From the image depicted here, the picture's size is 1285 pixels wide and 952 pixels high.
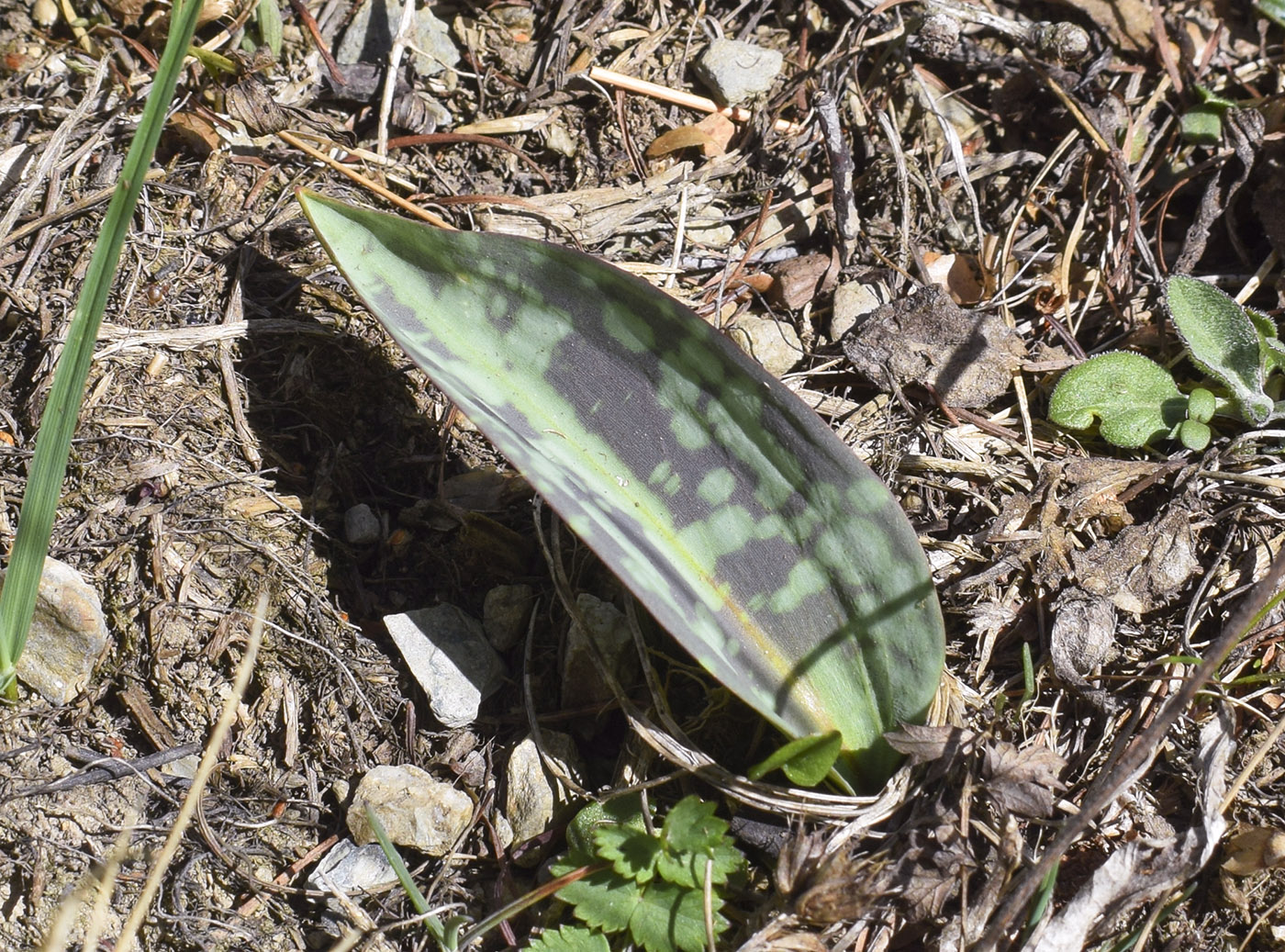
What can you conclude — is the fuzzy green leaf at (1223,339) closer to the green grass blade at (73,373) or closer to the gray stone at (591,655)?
the gray stone at (591,655)

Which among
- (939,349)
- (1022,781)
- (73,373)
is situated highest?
(73,373)

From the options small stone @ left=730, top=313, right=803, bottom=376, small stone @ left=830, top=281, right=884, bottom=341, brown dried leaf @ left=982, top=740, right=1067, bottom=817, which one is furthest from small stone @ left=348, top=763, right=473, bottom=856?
small stone @ left=830, top=281, right=884, bottom=341

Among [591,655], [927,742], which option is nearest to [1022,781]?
[927,742]

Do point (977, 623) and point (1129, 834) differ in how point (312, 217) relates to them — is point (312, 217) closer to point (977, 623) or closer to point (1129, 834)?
point (977, 623)

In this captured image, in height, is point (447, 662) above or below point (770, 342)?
below

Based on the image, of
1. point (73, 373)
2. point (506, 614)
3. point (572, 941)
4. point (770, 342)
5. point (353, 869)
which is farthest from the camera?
point (770, 342)

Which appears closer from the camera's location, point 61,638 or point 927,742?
point 927,742

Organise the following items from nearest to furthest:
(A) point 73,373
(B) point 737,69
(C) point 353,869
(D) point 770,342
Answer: (A) point 73,373 → (C) point 353,869 → (D) point 770,342 → (B) point 737,69

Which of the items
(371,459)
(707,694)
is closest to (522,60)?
(371,459)

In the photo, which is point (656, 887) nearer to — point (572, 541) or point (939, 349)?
point (572, 541)

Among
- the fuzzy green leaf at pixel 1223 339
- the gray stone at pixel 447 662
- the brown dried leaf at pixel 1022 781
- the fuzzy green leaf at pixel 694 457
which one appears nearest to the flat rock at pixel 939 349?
the fuzzy green leaf at pixel 1223 339
